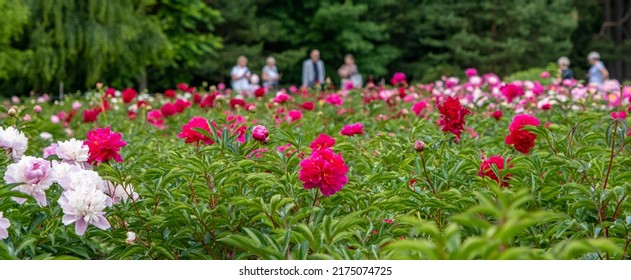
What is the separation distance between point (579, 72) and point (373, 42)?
20.8 ft

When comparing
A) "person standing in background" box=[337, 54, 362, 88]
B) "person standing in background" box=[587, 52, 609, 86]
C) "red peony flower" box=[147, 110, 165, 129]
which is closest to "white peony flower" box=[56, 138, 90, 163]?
"red peony flower" box=[147, 110, 165, 129]

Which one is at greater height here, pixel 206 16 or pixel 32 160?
pixel 32 160

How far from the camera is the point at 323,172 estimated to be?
169cm

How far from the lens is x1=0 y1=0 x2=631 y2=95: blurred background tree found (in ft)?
47.9

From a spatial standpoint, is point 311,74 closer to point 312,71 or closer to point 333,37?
point 312,71

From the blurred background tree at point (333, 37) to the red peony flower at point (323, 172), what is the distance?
12.9m

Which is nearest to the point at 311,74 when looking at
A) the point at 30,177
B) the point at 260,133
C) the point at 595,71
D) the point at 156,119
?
the point at 595,71

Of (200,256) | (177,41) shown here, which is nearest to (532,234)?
(200,256)

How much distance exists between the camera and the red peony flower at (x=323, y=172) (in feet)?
5.53

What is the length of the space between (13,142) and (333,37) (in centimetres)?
2027

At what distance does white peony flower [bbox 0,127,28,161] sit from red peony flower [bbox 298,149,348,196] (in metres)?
0.74

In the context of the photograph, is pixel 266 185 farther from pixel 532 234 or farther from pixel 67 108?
pixel 67 108

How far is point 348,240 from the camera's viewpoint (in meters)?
1.65

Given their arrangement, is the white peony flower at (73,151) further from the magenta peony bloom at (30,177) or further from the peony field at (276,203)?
the magenta peony bloom at (30,177)
